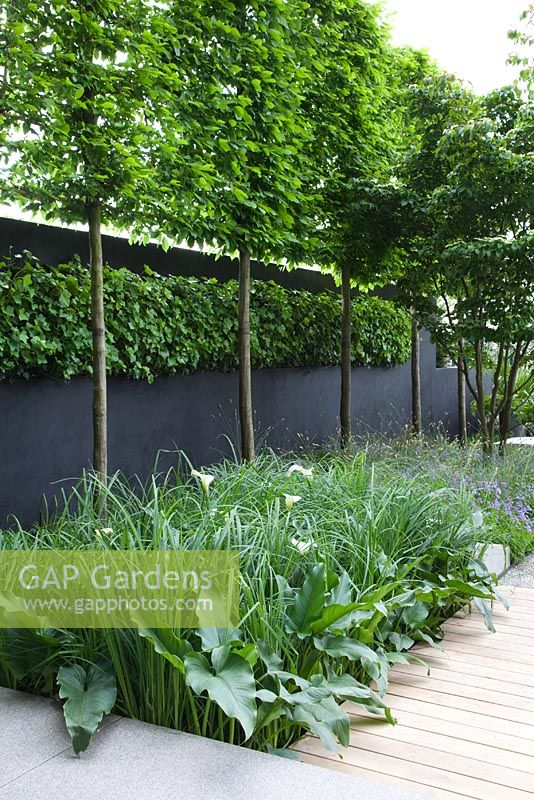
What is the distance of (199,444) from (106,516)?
3.40 meters

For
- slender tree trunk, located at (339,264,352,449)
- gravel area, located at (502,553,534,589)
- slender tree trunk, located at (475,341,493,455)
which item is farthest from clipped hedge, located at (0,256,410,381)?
gravel area, located at (502,553,534,589)

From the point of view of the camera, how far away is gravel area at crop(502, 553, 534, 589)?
448 centimetres

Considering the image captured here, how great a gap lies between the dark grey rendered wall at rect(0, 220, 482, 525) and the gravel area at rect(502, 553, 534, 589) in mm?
2423

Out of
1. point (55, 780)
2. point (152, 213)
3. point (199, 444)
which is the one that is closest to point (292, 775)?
point (55, 780)

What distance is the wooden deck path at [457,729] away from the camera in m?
2.17

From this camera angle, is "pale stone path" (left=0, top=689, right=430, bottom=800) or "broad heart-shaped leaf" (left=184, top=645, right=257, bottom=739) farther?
"broad heart-shaped leaf" (left=184, top=645, right=257, bottom=739)

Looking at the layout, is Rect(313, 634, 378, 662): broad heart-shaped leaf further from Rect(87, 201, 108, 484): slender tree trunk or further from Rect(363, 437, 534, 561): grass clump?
Rect(87, 201, 108, 484): slender tree trunk

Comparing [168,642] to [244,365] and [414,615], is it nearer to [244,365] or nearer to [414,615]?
[414,615]

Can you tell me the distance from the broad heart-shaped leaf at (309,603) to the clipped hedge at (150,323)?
2.92m

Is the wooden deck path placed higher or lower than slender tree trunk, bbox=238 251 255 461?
lower

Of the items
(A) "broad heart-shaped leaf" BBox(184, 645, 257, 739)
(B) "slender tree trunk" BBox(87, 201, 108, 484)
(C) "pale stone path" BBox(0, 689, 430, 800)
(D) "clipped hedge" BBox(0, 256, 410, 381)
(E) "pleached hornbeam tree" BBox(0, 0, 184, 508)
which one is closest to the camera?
(C) "pale stone path" BBox(0, 689, 430, 800)

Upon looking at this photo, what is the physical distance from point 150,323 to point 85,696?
3908mm

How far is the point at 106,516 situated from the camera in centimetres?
336

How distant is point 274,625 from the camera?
259cm
